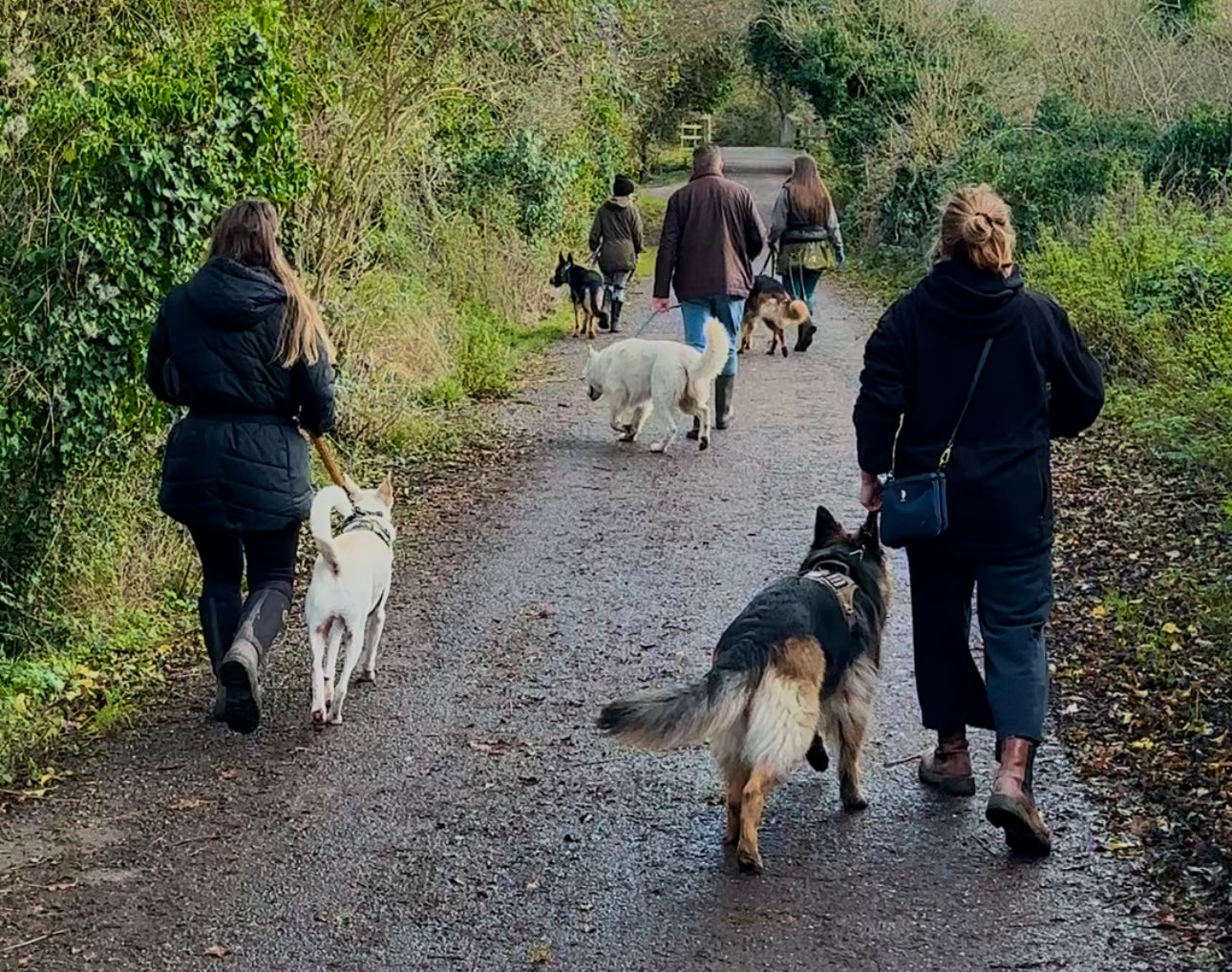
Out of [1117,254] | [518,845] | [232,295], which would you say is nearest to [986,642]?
[518,845]

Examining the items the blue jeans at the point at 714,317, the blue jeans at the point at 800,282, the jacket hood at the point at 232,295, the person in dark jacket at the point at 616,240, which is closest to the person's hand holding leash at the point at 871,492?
the jacket hood at the point at 232,295

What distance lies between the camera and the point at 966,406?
5.14m

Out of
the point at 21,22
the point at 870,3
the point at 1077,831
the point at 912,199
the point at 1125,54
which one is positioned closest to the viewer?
the point at 1077,831

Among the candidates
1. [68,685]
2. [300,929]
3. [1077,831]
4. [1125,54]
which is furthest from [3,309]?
[1125,54]

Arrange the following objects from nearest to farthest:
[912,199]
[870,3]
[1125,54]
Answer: [1125,54] → [912,199] → [870,3]

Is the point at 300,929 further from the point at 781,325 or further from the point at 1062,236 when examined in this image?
the point at 1062,236

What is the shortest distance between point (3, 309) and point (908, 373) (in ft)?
14.0

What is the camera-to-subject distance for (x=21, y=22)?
7.81 meters

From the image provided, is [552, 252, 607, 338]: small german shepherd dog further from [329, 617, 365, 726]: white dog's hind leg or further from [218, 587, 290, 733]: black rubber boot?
[218, 587, 290, 733]: black rubber boot

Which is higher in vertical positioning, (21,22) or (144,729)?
(21,22)

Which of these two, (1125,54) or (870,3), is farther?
(870,3)

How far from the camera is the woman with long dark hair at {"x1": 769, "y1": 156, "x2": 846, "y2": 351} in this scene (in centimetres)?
1653

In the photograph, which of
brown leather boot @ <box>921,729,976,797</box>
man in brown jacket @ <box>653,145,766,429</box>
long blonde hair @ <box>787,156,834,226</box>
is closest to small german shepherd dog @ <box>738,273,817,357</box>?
long blonde hair @ <box>787,156,834,226</box>

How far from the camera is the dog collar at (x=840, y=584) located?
17.8ft
